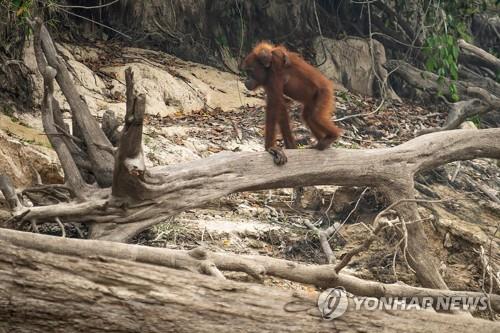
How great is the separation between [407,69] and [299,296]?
8.24 meters

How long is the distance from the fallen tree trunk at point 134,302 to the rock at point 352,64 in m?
7.94

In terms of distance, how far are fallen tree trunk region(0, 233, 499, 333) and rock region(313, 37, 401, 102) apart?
794 cm

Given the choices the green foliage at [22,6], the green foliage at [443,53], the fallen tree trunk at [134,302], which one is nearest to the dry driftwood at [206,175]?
the green foliage at [22,6]

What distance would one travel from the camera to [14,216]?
5621 millimetres

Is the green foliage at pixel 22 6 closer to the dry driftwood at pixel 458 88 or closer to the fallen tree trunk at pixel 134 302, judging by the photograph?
the fallen tree trunk at pixel 134 302

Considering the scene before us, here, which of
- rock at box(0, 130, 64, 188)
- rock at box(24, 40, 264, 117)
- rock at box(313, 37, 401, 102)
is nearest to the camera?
rock at box(0, 130, 64, 188)

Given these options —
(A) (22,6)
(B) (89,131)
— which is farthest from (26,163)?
(A) (22,6)

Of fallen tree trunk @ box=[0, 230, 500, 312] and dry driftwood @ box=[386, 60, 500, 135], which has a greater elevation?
dry driftwood @ box=[386, 60, 500, 135]

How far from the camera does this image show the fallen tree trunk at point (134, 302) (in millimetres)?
4156

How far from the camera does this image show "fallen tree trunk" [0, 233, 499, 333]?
13.6 feet

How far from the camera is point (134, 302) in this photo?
4219mm

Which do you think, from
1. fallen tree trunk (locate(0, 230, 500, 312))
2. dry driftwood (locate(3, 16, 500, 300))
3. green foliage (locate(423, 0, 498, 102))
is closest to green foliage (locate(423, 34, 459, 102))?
green foliage (locate(423, 0, 498, 102))

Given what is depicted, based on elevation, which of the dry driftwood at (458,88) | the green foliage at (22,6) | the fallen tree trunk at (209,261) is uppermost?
the green foliage at (22,6)

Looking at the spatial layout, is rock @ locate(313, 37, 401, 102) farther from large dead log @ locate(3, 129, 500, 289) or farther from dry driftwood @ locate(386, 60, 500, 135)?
large dead log @ locate(3, 129, 500, 289)
